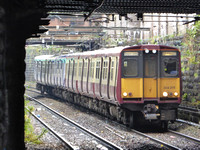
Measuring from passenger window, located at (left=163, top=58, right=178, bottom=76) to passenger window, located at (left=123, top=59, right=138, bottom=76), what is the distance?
949 mm

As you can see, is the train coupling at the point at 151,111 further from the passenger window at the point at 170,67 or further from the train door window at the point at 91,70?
the train door window at the point at 91,70

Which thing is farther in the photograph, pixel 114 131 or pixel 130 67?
pixel 130 67

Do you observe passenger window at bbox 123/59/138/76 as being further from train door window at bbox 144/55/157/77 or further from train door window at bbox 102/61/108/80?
train door window at bbox 102/61/108/80

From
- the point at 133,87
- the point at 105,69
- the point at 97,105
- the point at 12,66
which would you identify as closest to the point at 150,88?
the point at 133,87

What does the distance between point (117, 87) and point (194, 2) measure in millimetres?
4254

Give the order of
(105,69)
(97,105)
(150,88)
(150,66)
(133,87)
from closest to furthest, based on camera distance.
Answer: (133,87) < (150,88) < (150,66) < (105,69) < (97,105)

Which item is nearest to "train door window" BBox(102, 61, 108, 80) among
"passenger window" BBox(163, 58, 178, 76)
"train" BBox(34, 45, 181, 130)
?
"train" BBox(34, 45, 181, 130)

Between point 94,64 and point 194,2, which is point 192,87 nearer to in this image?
point 94,64

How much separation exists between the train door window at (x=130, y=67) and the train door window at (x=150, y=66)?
327mm

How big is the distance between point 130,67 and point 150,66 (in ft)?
2.15

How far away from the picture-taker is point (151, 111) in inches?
614

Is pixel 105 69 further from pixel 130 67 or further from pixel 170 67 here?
pixel 170 67

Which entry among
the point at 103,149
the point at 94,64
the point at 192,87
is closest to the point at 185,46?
the point at 192,87

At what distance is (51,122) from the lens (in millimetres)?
18266
